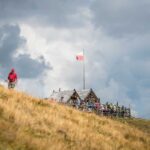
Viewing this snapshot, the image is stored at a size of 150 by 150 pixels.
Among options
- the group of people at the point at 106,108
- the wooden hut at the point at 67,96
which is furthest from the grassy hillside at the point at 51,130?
the wooden hut at the point at 67,96

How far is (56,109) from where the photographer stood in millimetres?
33188

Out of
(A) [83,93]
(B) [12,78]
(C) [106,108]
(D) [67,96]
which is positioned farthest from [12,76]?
(A) [83,93]

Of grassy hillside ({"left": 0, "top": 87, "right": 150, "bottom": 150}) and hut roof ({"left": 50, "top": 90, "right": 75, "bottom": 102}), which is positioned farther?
hut roof ({"left": 50, "top": 90, "right": 75, "bottom": 102})

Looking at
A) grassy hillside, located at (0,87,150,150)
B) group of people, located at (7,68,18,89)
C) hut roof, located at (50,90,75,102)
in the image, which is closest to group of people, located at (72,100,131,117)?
hut roof, located at (50,90,75,102)

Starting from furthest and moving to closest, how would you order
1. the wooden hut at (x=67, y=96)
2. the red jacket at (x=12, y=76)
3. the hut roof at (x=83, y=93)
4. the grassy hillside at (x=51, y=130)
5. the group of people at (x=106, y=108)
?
the hut roof at (x=83, y=93)
the wooden hut at (x=67, y=96)
the group of people at (x=106, y=108)
the red jacket at (x=12, y=76)
the grassy hillside at (x=51, y=130)

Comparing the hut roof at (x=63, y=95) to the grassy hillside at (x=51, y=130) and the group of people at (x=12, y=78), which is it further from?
the group of people at (x=12, y=78)

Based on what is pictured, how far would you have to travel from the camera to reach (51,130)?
24844mm

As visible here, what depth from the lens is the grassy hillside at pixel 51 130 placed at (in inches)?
778

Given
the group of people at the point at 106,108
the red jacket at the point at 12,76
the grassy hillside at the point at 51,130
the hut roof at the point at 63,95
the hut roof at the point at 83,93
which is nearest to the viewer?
the grassy hillside at the point at 51,130

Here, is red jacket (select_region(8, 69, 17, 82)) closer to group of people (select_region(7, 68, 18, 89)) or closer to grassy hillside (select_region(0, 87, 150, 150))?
group of people (select_region(7, 68, 18, 89))

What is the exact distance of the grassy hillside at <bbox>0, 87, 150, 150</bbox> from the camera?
1977 cm

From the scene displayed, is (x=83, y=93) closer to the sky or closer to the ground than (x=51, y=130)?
closer to the sky

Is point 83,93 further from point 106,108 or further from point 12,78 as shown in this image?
point 12,78

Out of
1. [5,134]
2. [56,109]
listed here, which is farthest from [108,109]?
[5,134]
